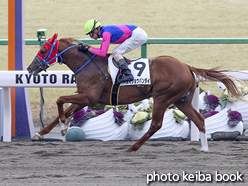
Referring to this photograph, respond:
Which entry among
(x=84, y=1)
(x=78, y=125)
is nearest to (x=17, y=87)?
(x=78, y=125)

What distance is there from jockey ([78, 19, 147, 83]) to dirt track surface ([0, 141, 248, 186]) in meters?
1.04

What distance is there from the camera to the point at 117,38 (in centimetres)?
553

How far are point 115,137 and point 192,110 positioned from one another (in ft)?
4.36

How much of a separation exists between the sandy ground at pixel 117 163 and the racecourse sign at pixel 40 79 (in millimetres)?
852

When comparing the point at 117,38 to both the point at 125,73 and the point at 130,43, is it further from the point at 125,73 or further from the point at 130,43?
the point at 125,73

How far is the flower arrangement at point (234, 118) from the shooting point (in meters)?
6.39

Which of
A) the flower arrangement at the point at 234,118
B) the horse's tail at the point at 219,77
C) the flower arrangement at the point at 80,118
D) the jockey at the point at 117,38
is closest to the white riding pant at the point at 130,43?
the jockey at the point at 117,38

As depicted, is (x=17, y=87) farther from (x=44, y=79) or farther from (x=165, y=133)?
(x=165, y=133)

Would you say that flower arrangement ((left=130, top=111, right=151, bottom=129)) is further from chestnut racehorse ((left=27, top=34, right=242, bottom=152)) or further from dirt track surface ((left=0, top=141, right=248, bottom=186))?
chestnut racehorse ((left=27, top=34, right=242, bottom=152))

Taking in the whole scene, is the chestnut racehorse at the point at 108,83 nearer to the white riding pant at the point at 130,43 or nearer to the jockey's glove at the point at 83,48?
the jockey's glove at the point at 83,48

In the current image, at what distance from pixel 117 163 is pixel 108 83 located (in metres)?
1.17

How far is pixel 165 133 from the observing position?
6375 millimetres

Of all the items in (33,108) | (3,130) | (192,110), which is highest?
(192,110)

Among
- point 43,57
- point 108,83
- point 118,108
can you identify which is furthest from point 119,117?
point 43,57
